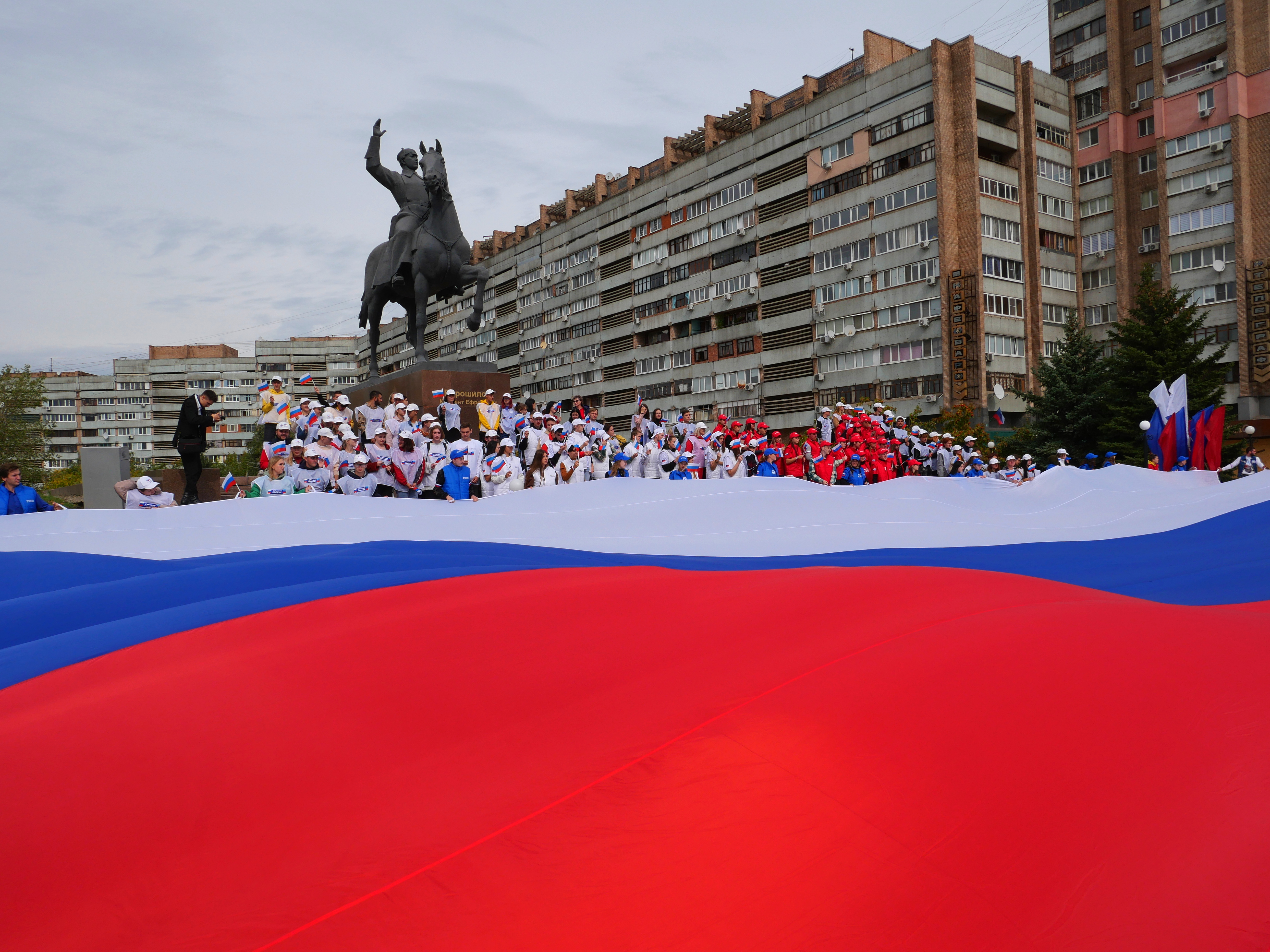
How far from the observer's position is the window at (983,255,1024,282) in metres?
50.1

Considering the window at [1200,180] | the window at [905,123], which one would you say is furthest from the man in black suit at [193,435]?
the window at [1200,180]

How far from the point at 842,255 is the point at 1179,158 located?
61.7 feet

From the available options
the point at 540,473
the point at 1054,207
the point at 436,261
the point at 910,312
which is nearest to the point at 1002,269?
the point at 910,312

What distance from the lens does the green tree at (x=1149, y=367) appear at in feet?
116

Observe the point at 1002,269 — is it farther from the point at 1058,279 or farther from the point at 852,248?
the point at 852,248

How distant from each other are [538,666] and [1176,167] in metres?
59.1

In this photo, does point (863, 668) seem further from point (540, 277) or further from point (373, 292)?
point (540, 277)

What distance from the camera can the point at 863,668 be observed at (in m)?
3.18

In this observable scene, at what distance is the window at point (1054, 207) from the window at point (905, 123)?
849cm

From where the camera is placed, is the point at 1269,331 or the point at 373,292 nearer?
the point at 373,292

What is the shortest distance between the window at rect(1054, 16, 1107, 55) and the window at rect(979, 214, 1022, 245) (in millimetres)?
15300

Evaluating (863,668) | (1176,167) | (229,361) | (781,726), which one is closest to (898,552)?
(863,668)

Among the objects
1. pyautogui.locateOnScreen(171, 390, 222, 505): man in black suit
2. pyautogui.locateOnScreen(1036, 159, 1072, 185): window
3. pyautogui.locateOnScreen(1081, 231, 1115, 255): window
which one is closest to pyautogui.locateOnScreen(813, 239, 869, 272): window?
pyautogui.locateOnScreen(1036, 159, 1072, 185): window

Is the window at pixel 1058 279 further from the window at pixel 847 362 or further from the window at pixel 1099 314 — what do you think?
the window at pixel 847 362
